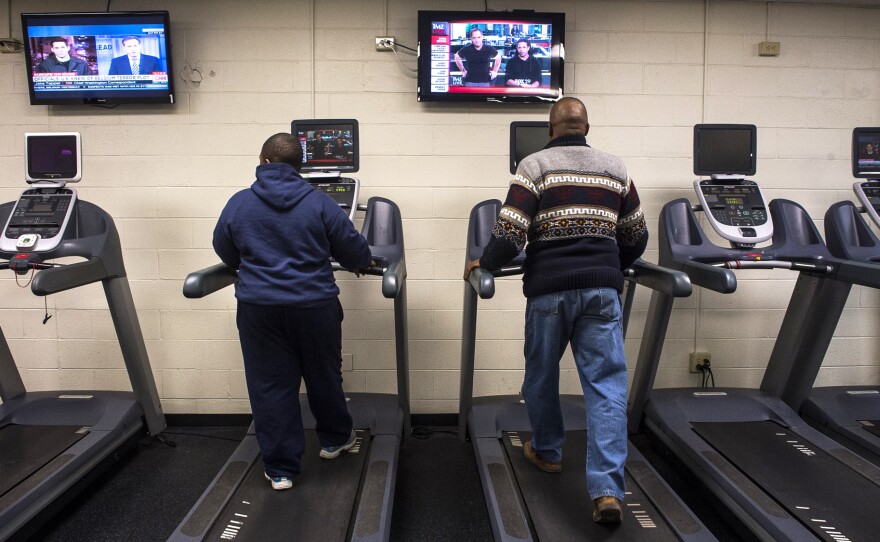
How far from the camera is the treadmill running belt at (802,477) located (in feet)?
7.01

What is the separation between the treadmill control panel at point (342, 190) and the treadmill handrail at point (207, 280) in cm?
61

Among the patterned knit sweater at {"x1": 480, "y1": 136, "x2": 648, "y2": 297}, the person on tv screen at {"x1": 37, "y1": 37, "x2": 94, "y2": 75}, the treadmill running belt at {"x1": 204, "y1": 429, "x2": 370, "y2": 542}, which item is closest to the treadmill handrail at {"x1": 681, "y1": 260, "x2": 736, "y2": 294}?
the patterned knit sweater at {"x1": 480, "y1": 136, "x2": 648, "y2": 297}

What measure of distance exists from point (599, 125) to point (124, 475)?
3.26m

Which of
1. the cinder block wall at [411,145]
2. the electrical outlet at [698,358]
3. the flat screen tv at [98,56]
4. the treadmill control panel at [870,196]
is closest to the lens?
the treadmill control panel at [870,196]

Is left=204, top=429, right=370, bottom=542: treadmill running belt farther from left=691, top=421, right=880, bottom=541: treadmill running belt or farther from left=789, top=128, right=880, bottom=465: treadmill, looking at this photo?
left=789, top=128, right=880, bottom=465: treadmill

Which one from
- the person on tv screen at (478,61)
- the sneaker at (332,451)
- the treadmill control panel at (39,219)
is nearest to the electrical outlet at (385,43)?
the person on tv screen at (478,61)

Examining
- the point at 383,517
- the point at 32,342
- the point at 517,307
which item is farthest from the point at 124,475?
the point at 517,307

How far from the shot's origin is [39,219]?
2818mm

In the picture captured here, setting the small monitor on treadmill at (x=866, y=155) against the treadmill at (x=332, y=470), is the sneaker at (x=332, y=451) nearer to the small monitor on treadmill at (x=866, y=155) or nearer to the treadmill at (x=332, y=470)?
the treadmill at (x=332, y=470)

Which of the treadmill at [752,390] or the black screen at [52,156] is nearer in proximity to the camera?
the treadmill at [752,390]

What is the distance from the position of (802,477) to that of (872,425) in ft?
2.88

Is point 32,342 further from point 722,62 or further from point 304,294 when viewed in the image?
point 722,62

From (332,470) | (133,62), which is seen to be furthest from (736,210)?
(133,62)

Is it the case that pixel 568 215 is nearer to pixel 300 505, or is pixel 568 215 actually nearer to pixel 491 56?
pixel 300 505
